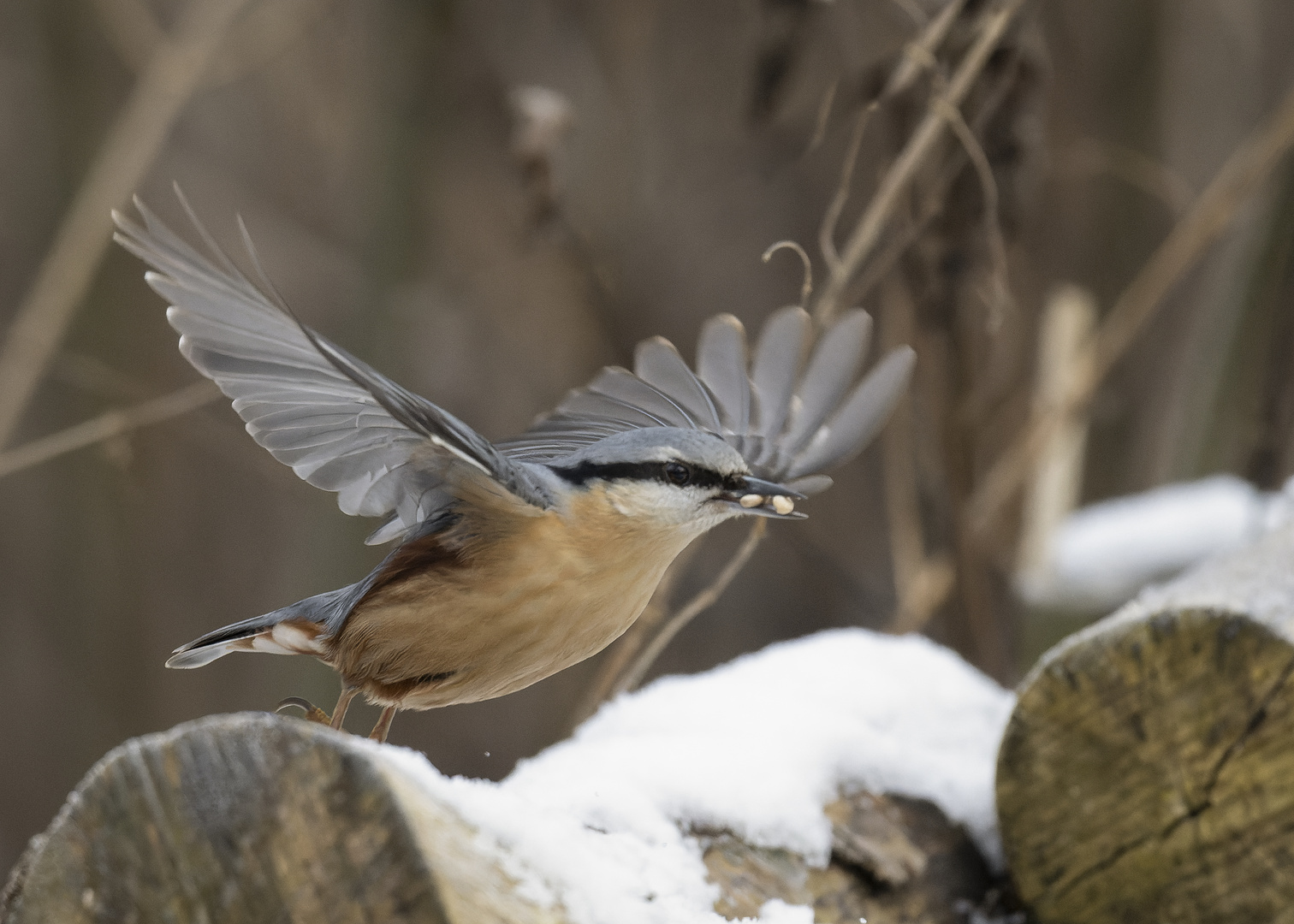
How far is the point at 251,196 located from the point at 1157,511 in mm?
4528

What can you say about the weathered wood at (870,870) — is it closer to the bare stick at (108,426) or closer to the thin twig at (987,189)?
the thin twig at (987,189)

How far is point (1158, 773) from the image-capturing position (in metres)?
1.68

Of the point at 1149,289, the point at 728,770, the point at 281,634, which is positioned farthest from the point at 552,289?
the point at 728,770

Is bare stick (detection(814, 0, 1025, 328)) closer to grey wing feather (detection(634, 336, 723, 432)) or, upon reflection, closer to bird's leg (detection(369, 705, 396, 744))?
grey wing feather (detection(634, 336, 723, 432))

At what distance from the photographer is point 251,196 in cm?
604

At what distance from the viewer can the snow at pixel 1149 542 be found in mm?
2912

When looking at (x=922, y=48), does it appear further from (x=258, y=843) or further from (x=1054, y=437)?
(x=258, y=843)

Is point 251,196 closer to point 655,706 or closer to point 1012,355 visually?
point 1012,355

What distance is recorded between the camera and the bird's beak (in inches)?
78.9

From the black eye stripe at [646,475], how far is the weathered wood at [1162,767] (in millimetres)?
549

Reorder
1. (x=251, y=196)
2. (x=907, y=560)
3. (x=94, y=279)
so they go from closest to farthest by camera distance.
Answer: (x=907, y=560) < (x=94, y=279) < (x=251, y=196)

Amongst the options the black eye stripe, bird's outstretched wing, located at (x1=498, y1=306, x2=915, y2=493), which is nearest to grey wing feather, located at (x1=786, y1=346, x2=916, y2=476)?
bird's outstretched wing, located at (x1=498, y1=306, x2=915, y2=493)

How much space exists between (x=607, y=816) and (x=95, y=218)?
2.34 meters

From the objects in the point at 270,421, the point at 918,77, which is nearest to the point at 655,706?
the point at 270,421
